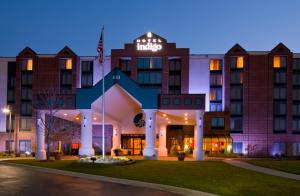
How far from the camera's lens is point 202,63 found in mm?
79938

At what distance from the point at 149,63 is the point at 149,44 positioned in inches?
127

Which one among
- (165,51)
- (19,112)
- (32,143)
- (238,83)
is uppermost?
(165,51)

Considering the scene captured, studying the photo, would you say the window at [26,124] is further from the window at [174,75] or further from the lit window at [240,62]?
the lit window at [240,62]

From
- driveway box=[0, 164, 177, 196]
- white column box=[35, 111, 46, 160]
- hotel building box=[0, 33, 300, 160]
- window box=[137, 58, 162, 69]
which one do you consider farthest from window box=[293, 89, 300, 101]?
driveway box=[0, 164, 177, 196]

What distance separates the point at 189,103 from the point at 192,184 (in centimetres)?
2370

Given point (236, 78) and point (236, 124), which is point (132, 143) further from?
point (236, 78)

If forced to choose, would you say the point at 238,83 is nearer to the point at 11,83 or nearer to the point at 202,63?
the point at 202,63

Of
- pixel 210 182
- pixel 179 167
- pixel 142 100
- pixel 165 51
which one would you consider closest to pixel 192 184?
pixel 210 182

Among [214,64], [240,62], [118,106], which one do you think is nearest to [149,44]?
[214,64]

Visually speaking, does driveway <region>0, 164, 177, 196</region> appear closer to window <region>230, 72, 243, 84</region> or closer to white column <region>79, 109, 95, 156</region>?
white column <region>79, 109, 95, 156</region>

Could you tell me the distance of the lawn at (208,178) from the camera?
2348 centimetres

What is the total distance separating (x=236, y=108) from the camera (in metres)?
78.9

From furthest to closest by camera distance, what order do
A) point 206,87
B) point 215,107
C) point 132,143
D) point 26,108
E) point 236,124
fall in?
point 26,108 < point 206,87 < point 215,107 < point 236,124 < point 132,143

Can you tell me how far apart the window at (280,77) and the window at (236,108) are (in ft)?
22.9
